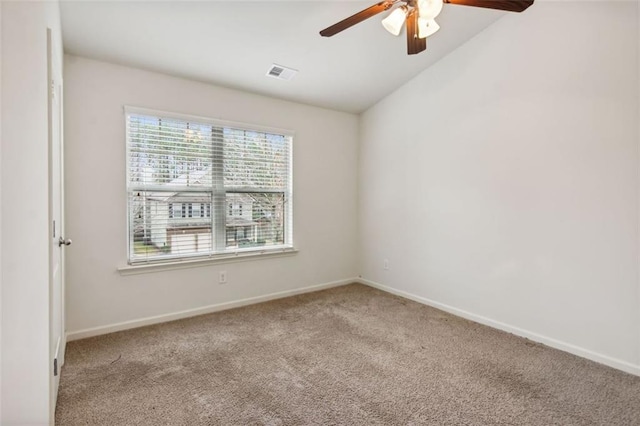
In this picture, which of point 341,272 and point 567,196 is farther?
point 341,272

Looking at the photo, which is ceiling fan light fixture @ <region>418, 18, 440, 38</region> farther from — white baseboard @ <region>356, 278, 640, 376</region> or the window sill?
the window sill

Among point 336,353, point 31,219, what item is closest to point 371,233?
point 336,353

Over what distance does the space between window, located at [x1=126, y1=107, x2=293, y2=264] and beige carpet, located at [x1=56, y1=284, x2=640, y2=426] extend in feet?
2.64

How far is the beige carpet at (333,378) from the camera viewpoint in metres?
1.72

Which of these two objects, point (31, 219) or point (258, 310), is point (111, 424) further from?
point (258, 310)

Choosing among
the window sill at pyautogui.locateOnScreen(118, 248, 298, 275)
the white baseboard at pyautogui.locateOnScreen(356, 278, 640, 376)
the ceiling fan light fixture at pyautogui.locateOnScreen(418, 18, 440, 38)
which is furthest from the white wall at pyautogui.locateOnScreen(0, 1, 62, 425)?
the white baseboard at pyautogui.locateOnScreen(356, 278, 640, 376)

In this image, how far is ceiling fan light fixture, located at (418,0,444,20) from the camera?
1700 mm

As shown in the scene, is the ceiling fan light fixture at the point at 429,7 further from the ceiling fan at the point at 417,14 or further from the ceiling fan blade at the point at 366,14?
the ceiling fan blade at the point at 366,14

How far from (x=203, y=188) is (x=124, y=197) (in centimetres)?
69

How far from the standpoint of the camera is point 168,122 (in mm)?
2994

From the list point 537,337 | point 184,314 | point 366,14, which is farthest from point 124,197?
point 537,337

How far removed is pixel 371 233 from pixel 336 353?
2.03 metres

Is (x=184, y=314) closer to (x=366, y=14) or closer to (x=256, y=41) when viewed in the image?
(x=256, y=41)

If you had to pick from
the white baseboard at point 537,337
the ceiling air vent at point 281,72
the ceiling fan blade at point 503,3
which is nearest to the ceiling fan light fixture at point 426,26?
the ceiling fan blade at point 503,3
